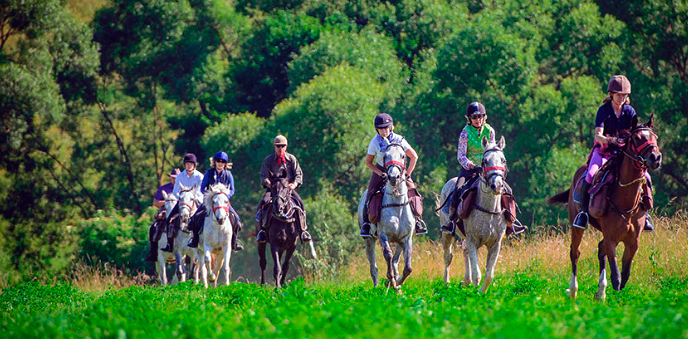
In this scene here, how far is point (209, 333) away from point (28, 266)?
3418cm

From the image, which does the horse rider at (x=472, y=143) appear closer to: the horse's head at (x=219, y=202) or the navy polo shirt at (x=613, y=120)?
the navy polo shirt at (x=613, y=120)

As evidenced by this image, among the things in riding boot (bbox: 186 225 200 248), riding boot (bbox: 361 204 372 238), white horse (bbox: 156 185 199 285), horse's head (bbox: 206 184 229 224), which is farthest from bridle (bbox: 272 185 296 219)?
white horse (bbox: 156 185 199 285)

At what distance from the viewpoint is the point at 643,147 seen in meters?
11.0

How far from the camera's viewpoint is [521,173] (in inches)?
1276

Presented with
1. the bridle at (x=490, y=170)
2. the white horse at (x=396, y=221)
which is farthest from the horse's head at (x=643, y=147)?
the white horse at (x=396, y=221)

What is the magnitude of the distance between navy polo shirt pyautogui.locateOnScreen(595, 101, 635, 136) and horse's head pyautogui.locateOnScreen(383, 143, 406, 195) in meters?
3.33

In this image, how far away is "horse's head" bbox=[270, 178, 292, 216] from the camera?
15859 millimetres

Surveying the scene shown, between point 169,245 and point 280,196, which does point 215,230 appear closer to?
point 280,196

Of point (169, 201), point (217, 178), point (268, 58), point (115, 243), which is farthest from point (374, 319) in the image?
point (268, 58)

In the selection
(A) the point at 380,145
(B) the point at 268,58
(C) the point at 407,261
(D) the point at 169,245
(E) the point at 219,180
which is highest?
(B) the point at 268,58

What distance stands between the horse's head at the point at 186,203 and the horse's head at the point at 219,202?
191 cm

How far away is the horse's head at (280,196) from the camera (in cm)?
1586

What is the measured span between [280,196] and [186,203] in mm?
4045

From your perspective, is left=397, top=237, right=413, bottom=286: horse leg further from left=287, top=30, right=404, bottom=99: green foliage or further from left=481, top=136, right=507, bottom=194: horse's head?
left=287, top=30, right=404, bottom=99: green foliage
